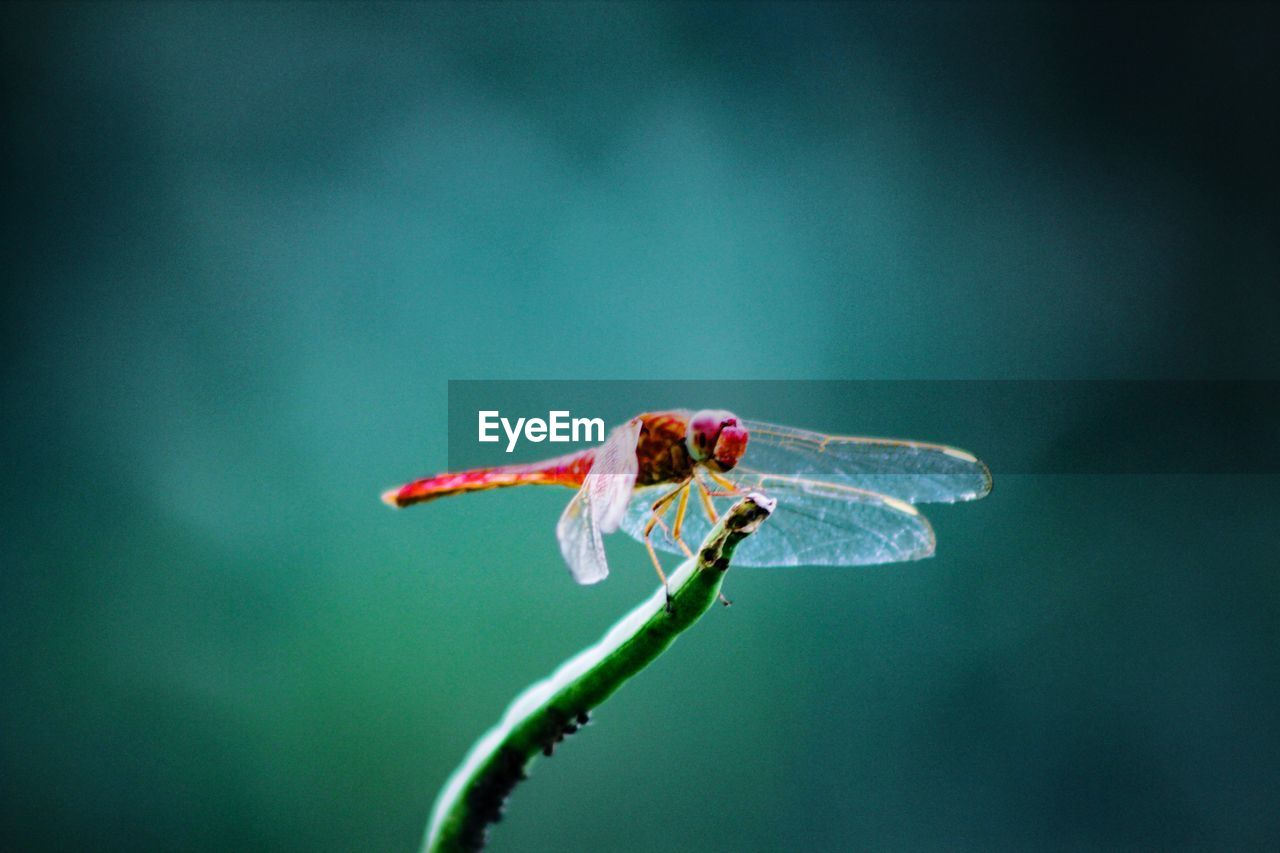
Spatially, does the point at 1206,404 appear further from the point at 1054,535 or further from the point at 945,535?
the point at 945,535

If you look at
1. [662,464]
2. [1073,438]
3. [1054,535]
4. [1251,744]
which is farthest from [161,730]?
[1251,744]

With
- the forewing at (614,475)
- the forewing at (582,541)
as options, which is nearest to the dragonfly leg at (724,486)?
the forewing at (614,475)

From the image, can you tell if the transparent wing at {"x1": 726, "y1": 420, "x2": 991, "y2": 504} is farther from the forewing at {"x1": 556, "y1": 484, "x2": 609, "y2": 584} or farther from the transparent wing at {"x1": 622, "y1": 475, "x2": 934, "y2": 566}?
the forewing at {"x1": 556, "y1": 484, "x2": 609, "y2": 584}

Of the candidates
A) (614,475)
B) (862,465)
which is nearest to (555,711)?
(614,475)

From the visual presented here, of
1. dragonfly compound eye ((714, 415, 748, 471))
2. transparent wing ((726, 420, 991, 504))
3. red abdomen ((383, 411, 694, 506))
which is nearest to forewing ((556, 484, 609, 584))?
red abdomen ((383, 411, 694, 506))

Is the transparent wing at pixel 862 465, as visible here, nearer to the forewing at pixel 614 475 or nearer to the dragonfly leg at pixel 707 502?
the dragonfly leg at pixel 707 502
